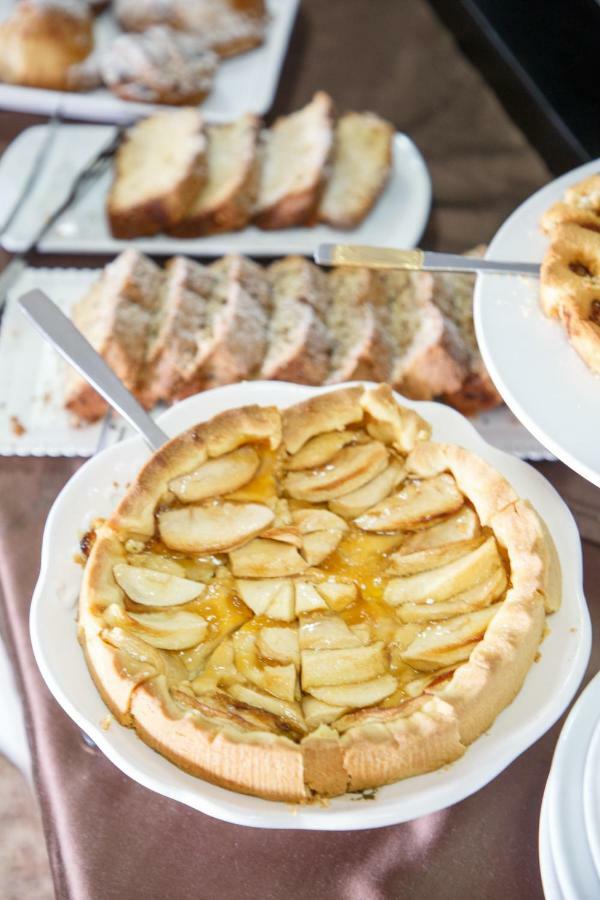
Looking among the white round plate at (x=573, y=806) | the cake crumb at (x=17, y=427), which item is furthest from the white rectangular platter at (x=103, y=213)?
the white round plate at (x=573, y=806)

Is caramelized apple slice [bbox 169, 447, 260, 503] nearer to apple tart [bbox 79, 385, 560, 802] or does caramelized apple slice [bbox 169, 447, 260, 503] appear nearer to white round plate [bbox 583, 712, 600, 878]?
apple tart [bbox 79, 385, 560, 802]

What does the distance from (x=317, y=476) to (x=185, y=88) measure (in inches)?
47.7

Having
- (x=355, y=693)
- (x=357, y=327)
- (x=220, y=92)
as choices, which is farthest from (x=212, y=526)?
(x=220, y=92)

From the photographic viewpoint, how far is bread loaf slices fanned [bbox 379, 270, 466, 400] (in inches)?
61.3

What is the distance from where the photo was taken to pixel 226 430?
1.24m

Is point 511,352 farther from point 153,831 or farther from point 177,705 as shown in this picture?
point 153,831

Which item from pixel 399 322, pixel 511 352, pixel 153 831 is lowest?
pixel 399 322

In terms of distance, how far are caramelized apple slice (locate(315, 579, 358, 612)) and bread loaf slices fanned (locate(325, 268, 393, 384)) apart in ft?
1.71

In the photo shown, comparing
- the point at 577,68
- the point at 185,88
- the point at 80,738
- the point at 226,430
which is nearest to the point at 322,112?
the point at 185,88

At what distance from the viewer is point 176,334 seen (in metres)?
1.59

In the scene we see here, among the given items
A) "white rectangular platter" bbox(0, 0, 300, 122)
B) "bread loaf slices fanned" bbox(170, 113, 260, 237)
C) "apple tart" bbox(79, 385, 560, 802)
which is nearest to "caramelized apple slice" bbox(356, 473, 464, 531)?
"apple tart" bbox(79, 385, 560, 802)

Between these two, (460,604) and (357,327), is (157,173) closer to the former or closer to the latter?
(357,327)

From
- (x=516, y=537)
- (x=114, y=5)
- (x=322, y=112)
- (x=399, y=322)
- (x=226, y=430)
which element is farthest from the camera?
(x=114, y=5)

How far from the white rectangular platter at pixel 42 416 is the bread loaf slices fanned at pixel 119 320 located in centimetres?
4
